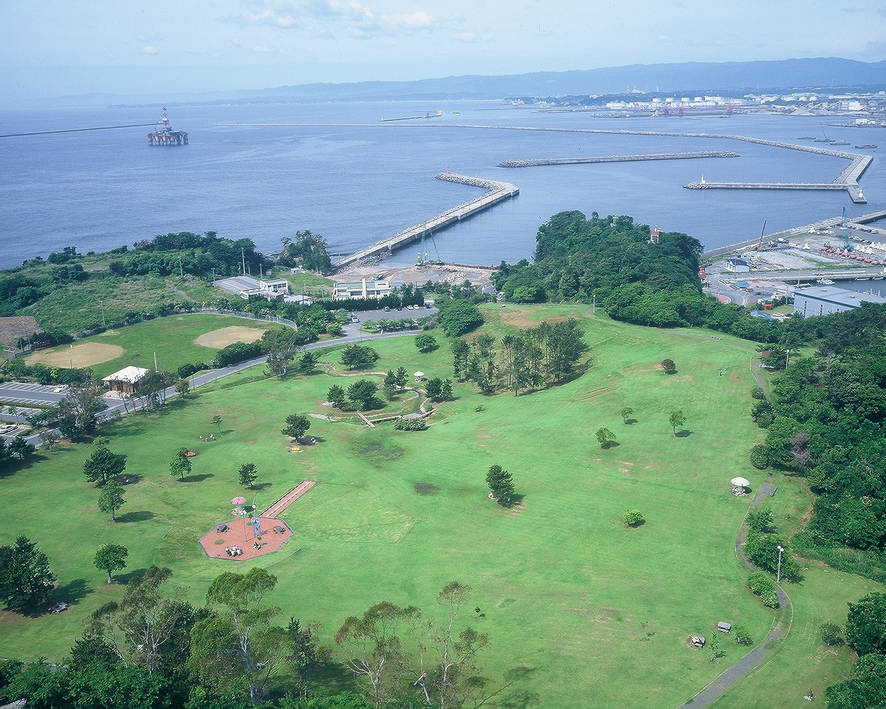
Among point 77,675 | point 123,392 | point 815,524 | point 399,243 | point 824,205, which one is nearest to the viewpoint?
point 77,675

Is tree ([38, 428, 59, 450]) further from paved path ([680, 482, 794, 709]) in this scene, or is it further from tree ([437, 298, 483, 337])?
paved path ([680, 482, 794, 709])

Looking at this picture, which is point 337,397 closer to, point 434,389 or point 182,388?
point 434,389

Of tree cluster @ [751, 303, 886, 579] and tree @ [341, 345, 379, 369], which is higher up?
tree cluster @ [751, 303, 886, 579]

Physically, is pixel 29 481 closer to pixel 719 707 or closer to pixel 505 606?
pixel 505 606

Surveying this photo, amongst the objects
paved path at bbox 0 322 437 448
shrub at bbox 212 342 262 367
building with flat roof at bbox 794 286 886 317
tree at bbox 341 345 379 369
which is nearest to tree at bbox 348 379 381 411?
tree at bbox 341 345 379 369

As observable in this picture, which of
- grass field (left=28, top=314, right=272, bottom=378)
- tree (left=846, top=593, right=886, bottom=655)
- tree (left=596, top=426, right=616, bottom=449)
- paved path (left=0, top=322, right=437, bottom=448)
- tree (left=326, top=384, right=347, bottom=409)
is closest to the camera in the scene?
tree (left=846, top=593, right=886, bottom=655)

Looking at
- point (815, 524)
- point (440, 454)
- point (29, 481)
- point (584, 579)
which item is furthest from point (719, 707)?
point (29, 481)

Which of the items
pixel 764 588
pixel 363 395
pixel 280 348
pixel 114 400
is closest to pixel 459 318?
pixel 280 348

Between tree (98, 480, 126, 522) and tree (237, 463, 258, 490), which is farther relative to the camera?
tree (237, 463, 258, 490)
